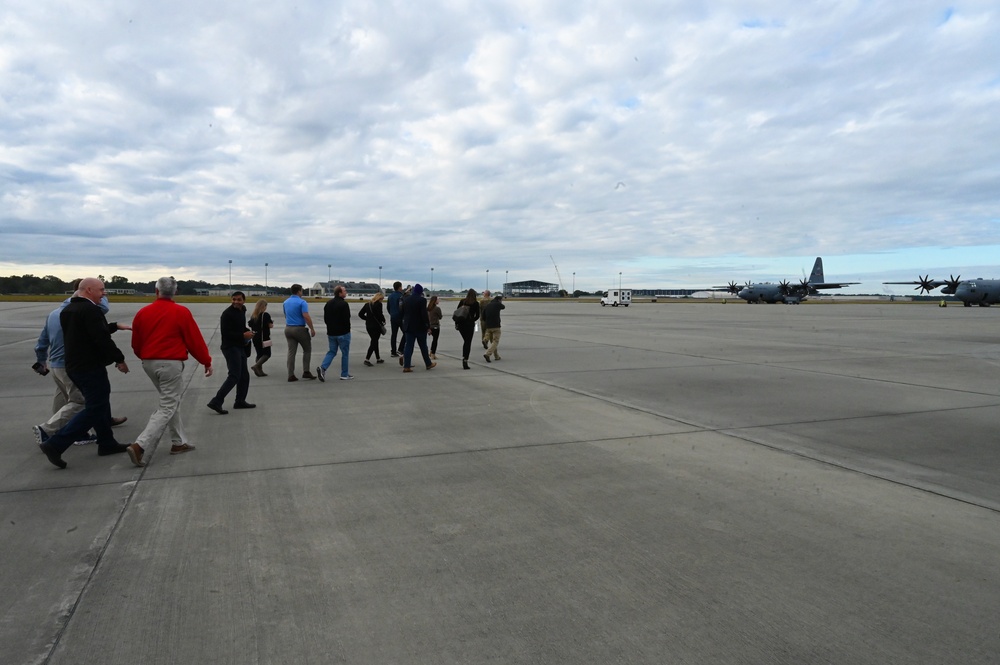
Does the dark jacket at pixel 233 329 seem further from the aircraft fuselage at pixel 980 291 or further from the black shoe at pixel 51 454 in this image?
the aircraft fuselage at pixel 980 291

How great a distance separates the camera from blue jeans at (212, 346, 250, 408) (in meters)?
7.93

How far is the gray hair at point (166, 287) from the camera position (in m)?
5.95

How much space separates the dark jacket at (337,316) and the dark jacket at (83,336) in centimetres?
532

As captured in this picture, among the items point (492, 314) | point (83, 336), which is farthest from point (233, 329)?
point (492, 314)

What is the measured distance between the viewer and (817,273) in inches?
4008

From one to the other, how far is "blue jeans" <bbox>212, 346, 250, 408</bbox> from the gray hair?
196 centimetres

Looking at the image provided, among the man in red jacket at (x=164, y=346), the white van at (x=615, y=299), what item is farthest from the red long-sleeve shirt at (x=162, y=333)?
the white van at (x=615, y=299)

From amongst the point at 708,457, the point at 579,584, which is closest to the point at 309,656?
the point at 579,584

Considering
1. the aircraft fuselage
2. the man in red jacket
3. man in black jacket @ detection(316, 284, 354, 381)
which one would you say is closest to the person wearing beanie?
man in black jacket @ detection(316, 284, 354, 381)

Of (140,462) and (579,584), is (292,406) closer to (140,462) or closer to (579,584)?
(140,462)

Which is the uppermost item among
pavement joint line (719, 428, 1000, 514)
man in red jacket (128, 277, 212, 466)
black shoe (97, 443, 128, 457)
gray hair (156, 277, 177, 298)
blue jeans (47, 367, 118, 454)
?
gray hair (156, 277, 177, 298)

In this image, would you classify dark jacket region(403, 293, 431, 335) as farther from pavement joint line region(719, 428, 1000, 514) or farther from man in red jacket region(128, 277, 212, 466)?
pavement joint line region(719, 428, 1000, 514)

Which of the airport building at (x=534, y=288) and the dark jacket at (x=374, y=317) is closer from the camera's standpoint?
the dark jacket at (x=374, y=317)

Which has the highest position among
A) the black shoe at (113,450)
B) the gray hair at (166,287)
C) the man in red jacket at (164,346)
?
the gray hair at (166,287)
